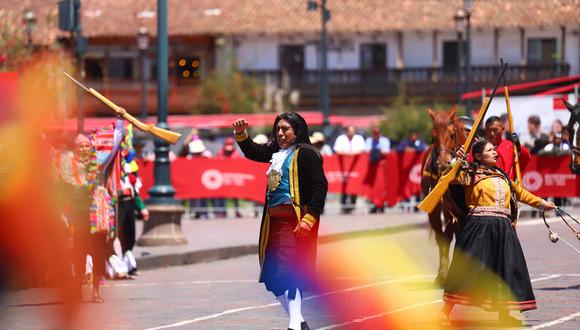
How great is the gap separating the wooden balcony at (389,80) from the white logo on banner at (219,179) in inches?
1438

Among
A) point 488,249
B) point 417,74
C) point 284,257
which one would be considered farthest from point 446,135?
point 417,74

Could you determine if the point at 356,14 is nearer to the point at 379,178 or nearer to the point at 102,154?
the point at 379,178

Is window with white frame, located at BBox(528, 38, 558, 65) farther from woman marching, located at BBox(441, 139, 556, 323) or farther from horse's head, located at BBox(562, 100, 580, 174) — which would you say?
woman marching, located at BBox(441, 139, 556, 323)

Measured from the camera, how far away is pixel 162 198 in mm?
23062

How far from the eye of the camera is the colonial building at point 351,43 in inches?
2714

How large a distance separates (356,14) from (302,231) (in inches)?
2322

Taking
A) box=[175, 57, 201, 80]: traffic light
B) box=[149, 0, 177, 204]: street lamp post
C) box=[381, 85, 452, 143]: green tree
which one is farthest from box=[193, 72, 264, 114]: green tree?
box=[149, 0, 177, 204]: street lamp post

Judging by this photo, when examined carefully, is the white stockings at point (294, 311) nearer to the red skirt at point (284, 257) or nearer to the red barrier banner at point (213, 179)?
the red skirt at point (284, 257)

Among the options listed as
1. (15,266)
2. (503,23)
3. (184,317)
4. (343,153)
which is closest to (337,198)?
(343,153)

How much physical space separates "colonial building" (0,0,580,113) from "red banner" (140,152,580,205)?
34.4 meters

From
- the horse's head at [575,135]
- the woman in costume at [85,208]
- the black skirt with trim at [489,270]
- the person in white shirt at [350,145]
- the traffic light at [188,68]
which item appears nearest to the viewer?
the black skirt with trim at [489,270]

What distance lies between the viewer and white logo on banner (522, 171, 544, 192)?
3011 centimetres

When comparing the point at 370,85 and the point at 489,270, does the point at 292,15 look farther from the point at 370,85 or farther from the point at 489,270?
the point at 489,270

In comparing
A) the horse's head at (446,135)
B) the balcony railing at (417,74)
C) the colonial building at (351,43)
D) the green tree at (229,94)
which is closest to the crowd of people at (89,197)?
the horse's head at (446,135)
